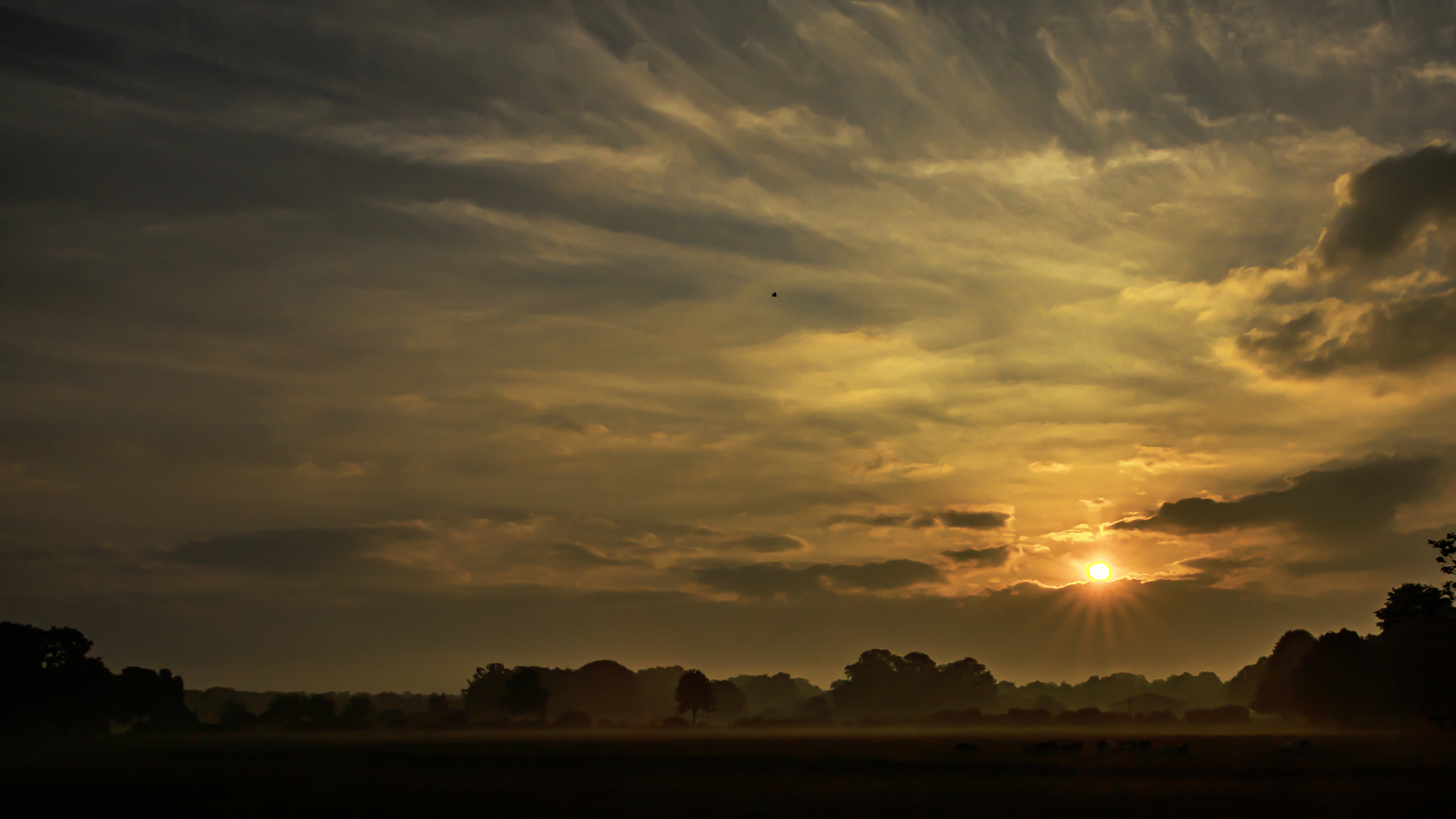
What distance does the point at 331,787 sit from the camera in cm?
4847

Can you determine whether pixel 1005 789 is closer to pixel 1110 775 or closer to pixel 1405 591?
pixel 1110 775

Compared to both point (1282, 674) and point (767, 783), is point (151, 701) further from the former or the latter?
point (1282, 674)

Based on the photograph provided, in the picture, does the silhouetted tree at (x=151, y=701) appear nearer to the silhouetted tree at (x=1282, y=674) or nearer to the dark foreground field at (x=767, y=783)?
the dark foreground field at (x=767, y=783)

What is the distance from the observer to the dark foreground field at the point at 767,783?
125ft

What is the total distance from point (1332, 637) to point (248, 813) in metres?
135

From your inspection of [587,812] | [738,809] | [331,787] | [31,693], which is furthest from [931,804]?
[31,693]

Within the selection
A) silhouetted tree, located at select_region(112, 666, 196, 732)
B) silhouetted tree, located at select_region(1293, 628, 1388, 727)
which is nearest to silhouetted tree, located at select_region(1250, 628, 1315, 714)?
silhouetted tree, located at select_region(1293, 628, 1388, 727)

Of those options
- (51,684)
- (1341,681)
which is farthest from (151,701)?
(1341,681)

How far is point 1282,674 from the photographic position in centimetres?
15575

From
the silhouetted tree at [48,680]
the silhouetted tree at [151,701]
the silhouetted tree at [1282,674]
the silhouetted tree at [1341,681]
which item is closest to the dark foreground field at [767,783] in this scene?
the silhouetted tree at [1341,681]

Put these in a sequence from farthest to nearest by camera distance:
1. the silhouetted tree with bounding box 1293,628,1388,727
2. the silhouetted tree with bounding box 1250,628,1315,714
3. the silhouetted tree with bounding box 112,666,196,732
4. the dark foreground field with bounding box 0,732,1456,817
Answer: the silhouetted tree with bounding box 112,666,196,732 < the silhouetted tree with bounding box 1250,628,1315,714 < the silhouetted tree with bounding box 1293,628,1388,727 < the dark foreground field with bounding box 0,732,1456,817

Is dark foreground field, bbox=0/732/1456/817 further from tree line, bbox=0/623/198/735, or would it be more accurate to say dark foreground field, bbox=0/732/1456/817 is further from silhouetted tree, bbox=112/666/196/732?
silhouetted tree, bbox=112/666/196/732

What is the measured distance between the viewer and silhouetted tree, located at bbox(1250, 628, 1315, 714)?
492ft

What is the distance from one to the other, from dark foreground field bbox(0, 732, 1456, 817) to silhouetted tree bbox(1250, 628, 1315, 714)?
237 ft
